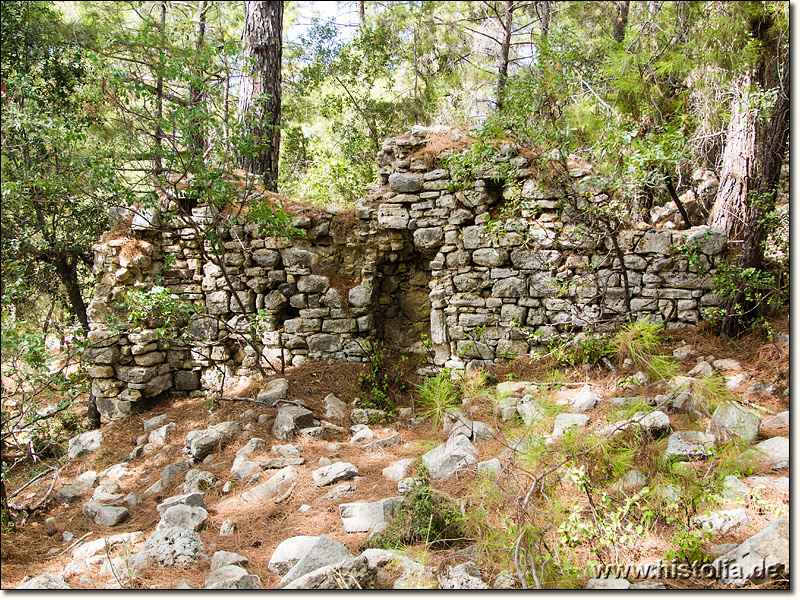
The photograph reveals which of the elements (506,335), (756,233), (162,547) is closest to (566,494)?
(162,547)

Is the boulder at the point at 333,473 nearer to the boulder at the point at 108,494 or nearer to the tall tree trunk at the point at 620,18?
the boulder at the point at 108,494

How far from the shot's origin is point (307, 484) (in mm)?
3641

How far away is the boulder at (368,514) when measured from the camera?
301 cm

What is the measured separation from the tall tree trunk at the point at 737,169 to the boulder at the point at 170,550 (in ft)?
16.9

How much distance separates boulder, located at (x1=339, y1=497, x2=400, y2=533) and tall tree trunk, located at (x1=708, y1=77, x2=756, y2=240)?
4146 mm

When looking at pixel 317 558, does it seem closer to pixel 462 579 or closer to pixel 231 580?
pixel 231 580

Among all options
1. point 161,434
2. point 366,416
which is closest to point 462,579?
point 366,416

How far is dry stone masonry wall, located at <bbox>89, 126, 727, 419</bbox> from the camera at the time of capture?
507 centimetres

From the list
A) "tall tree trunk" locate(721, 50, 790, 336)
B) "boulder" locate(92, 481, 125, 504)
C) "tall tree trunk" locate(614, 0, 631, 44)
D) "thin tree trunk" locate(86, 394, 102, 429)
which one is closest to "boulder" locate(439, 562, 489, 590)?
"boulder" locate(92, 481, 125, 504)

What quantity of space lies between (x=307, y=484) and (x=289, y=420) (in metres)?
1.01

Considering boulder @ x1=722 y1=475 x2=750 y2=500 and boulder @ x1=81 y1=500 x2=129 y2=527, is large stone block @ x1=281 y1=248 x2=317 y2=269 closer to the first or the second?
boulder @ x1=81 y1=500 x2=129 y2=527

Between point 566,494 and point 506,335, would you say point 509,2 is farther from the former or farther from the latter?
point 566,494

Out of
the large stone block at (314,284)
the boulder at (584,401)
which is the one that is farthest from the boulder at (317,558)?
the large stone block at (314,284)

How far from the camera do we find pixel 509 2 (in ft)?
29.0
